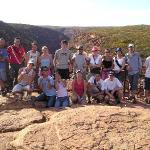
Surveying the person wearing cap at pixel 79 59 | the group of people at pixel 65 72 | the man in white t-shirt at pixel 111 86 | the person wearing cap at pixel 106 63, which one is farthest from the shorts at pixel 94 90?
the person wearing cap at pixel 79 59

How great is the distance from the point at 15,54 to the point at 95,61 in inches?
107

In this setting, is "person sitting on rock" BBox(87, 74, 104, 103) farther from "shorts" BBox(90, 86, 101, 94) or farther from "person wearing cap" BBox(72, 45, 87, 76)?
"person wearing cap" BBox(72, 45, 87, 76)

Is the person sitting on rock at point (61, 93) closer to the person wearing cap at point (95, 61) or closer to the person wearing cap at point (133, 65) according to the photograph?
the person wearing cap at point (95, 61)

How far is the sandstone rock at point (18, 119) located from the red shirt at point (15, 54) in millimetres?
2956

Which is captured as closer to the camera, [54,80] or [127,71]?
[54,80]

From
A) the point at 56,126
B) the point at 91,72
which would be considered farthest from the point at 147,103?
the point at 56,126

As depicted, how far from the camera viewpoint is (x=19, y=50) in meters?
14.3

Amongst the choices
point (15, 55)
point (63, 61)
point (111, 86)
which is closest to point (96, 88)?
point (111, 86)

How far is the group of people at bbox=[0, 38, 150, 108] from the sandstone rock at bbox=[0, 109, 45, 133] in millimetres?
1770

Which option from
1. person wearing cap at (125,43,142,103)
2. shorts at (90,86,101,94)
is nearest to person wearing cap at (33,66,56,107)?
shorts at (90,86,101,94)

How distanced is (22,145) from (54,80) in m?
4.09

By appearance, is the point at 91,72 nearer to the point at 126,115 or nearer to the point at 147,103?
the point at 147,103

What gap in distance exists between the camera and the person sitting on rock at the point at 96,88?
14.1m

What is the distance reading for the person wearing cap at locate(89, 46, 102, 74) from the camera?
1427 centimetres
